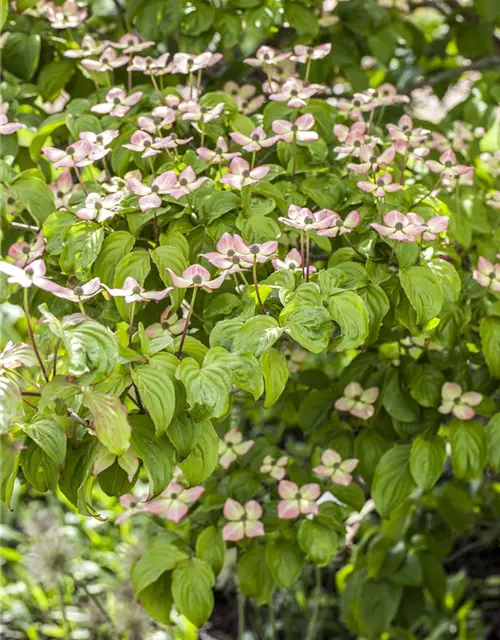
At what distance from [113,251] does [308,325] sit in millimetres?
324

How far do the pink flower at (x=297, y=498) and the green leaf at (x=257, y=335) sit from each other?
0.46 m

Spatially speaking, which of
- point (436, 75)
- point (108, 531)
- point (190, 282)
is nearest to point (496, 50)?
point (436, 75)

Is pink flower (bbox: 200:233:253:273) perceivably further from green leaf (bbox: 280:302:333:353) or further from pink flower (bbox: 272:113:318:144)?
pink flower (bbox: 272:113:318:144)

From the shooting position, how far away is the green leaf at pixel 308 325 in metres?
0.93

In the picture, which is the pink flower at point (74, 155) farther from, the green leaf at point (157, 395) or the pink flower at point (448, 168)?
the pink flower at point (448, 168)

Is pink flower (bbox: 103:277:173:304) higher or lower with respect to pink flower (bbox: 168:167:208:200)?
lower

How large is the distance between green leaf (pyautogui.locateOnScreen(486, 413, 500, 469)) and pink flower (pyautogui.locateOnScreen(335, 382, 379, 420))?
19 cm

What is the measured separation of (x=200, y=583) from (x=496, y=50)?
1.48 m

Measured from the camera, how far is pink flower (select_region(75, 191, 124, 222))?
1.08 m

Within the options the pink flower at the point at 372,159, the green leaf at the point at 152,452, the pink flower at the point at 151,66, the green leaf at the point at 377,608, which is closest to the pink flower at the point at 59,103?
the pink flower at the point at 151,66

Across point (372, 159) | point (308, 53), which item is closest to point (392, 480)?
point (372, 159)

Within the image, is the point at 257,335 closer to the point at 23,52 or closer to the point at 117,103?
the point at 117,103

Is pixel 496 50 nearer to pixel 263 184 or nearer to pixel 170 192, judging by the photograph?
pixel 263 184

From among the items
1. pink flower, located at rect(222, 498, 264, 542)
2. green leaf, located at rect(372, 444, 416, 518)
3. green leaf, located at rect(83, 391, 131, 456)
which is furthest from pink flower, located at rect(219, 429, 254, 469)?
green leaf, located at rect(83, 391, 131, 456)
